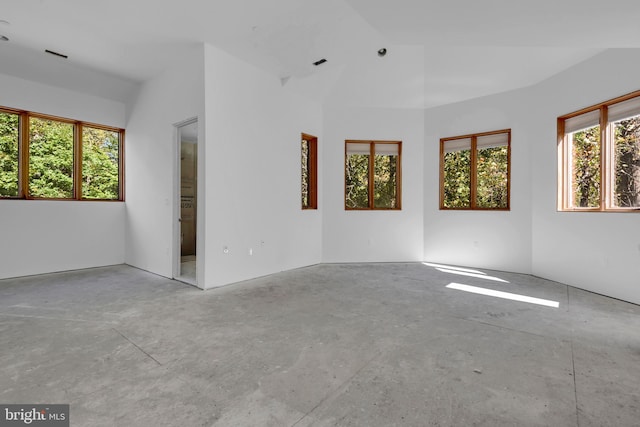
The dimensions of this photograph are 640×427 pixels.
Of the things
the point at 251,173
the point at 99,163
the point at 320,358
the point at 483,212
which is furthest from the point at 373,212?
the point at 99,163

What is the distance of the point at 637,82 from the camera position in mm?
3648

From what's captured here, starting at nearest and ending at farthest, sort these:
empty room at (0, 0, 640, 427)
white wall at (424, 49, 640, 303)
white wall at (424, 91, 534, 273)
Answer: empty room at (0, 0, 640, 427) < white wall at (424, 49, 640, 303) < white wall at (424, 91, 534, 273)

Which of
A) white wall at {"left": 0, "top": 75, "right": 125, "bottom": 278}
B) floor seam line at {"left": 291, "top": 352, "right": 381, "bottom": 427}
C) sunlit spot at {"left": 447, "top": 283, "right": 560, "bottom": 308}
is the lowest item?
sunlit spot at {"left": 447, "top": 283, "right": 560, "bottom": 308}

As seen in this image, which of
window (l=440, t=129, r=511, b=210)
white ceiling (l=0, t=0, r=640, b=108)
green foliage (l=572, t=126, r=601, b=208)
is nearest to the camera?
white ceiling (l=0, t=0, r=640, b=108)

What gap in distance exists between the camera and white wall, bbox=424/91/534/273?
5344 mm

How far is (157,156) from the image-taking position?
5.00 m

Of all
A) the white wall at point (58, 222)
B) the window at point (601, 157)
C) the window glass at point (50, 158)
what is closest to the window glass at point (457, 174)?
the window at point (601, 157)

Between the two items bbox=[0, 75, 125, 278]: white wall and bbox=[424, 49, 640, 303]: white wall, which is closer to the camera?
bbox=[424, 49, 640, 303]: white wall

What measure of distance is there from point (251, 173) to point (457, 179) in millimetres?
4227

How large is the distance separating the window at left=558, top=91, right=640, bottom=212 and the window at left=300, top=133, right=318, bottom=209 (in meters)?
4.16

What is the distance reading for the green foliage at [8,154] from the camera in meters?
4.73

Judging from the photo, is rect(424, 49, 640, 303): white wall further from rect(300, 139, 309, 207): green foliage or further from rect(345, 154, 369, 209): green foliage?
rect(300, 139, 309, 207): green foliage

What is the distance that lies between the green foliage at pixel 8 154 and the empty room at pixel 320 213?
27 mm

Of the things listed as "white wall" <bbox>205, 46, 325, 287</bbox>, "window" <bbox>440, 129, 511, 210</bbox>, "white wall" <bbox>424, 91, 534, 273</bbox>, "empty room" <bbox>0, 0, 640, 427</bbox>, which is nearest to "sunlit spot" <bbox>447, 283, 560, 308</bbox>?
"empty room" <bbox>0, 0, 640, 427</bbox>
